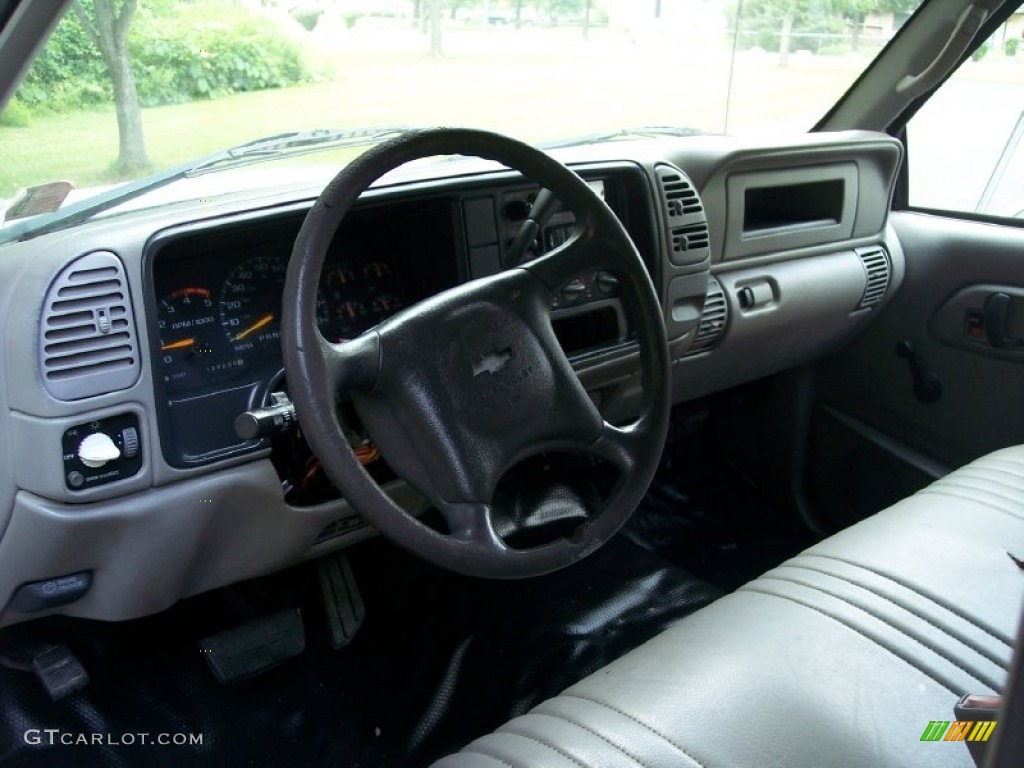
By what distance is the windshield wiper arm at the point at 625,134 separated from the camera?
93.6 inches

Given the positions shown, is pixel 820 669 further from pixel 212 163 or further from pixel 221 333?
pixel 212 163

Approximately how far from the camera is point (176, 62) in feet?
5.93

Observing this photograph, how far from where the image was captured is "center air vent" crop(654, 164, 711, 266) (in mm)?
2166

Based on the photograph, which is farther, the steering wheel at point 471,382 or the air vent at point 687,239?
the air vent at point 687,239

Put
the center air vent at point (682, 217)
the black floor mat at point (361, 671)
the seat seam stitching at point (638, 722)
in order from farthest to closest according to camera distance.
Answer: the center air vent at point (682, 217), the black floor mat at point (361, 671), the seat seam stitching at point (638, 722)

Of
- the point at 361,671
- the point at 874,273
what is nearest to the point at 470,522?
the point at 361,671

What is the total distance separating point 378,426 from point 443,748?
3.01 feet

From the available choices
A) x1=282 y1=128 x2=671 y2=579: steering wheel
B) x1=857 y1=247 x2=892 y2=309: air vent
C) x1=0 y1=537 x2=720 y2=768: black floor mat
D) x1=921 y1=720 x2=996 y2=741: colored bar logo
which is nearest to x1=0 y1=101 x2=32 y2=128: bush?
x1=282 y1=128 x2=671 y2=579: steering wheel

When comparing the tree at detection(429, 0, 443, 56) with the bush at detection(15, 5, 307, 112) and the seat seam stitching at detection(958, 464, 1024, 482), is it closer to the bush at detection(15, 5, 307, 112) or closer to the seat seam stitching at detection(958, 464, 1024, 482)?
the bush at detection(15, 5, 307, 112)

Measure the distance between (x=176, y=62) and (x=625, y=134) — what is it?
1.16 m

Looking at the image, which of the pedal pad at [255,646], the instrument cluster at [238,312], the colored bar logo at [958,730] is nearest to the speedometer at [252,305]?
the instrument cluster at [238,312]

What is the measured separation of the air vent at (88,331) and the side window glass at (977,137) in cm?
227

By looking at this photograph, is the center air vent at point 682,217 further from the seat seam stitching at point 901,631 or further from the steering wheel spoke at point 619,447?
the seat seam stitching at point 901,631

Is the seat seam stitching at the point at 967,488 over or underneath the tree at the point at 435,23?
underneath
